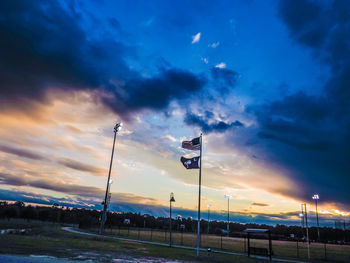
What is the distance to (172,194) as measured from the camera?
31047 millimetres

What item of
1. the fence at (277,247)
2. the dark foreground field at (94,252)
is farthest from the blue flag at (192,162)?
the fence at (277,247)

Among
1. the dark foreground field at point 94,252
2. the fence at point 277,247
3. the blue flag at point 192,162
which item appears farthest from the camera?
the fence at point 277,247

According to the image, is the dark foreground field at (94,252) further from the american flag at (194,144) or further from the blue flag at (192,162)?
the american flag at (194,144)

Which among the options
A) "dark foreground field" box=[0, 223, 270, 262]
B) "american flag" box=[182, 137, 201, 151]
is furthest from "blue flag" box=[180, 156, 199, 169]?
Result: "dark foreground field" box=[0, 223, 270, 262]

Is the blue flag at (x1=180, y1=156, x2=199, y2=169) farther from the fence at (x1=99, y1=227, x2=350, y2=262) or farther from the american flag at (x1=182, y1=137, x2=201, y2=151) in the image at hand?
the fence at (x1=99, y1=227, x2=350, y2=262)

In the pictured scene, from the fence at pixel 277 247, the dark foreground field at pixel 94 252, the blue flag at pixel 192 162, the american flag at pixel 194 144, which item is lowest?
the fence at pixel 277 247

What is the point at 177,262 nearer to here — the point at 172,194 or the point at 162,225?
the point at 172,194

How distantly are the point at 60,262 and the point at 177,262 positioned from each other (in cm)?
776

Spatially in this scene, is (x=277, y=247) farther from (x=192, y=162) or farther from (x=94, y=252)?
(x=94, y=252)

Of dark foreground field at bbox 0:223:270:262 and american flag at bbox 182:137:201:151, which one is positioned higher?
american flag at bbox 182:137:201:151

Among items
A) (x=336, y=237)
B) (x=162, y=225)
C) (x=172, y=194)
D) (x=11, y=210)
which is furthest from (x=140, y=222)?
(x=172, y=194)

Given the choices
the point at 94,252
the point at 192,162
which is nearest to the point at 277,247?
the point at 192,162

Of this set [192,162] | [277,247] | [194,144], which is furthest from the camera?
[277,247]

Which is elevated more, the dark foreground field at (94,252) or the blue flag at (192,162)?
the blue flag at (192,162)
